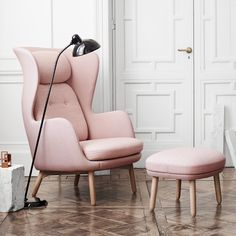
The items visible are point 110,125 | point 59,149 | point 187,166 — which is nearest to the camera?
point 187,166

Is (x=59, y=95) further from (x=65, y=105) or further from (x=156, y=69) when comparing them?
(x=156, y=69)

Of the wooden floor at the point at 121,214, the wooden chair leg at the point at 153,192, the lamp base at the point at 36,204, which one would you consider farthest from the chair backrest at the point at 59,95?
the wooden chair leg at the point at 153,192

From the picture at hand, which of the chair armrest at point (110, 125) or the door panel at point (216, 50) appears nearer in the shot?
the chair armrest at point (110, 125)

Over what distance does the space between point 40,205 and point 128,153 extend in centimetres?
76

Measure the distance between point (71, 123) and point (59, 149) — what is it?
0.40 m

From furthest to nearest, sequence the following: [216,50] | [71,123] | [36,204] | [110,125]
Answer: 1. [216,50]
2. [110,125]
3. [71,123]
4. [36,204]

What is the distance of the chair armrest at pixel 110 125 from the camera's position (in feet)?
15.5

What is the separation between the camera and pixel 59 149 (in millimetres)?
4242

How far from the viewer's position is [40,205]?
4.11 metres

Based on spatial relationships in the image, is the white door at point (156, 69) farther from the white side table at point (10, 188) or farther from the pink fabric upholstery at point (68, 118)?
the white side table at point (10, 188)

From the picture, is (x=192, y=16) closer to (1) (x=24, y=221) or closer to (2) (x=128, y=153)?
(2) (x=128, y=153)

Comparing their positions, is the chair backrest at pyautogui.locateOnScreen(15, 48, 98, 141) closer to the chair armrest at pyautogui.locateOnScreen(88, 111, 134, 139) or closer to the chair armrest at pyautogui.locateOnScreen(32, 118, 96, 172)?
the chair armrest at pyautogui.locateOnScreen(88, 111, 134, 139)

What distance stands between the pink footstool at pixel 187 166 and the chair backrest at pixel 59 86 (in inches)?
42.6

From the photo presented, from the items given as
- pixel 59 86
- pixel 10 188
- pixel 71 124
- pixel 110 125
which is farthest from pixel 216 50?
pixel 10 188
